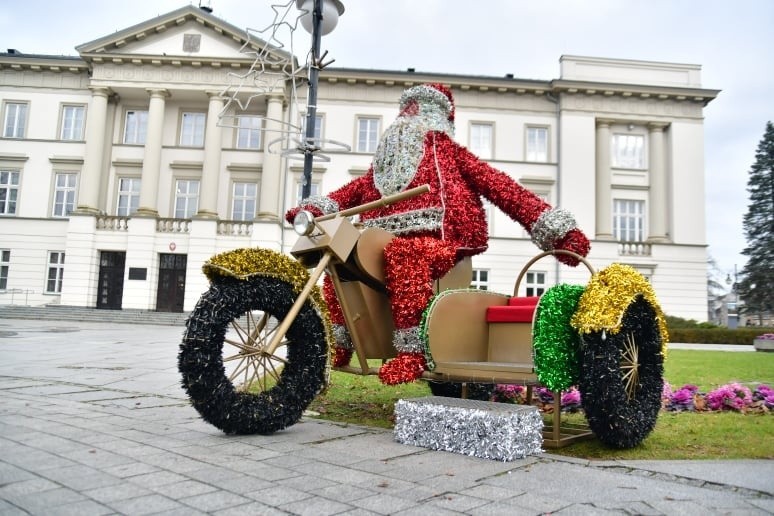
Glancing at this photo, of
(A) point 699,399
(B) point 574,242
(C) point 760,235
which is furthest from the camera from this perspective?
(C) point 760,235

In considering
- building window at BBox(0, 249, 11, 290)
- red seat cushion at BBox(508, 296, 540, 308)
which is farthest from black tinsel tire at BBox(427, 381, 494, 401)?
building window at BBox(0, 249, 11, 290)

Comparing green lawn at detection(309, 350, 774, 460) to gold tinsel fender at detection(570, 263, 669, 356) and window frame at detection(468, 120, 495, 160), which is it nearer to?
gold tinsel fender at detection(570, 263, 669, 356)

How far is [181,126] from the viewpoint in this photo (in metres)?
27.8

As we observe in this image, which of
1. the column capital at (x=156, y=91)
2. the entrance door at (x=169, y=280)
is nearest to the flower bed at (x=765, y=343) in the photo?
the entrance door at (x=169, y=280)

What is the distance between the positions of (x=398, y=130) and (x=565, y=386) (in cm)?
228

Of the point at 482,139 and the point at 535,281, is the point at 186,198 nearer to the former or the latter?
the point at 482,139

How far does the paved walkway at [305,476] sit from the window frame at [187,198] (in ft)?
78.5

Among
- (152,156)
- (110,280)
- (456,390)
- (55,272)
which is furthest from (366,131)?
(456,390)

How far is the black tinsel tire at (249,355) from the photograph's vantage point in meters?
3.39

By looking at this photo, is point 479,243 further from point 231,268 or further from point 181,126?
point 181,126

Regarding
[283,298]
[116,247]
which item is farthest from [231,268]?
[116,247]

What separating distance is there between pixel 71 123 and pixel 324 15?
84.5ft

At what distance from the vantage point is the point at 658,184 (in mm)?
27938

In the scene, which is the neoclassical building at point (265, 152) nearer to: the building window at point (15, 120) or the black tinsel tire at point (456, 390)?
the building window at point (15, 120)
